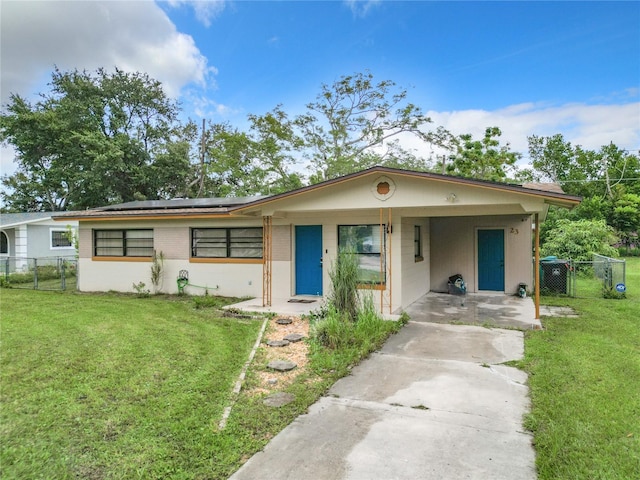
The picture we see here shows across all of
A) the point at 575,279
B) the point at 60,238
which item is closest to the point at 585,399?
the point at 575,279

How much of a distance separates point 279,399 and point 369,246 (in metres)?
5.64

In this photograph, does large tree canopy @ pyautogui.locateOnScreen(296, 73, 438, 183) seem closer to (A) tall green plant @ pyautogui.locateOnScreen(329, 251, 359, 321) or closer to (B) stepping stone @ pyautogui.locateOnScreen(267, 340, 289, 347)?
(A) tall green plant @ pyautogui.locateOnScreen(329, 251, 359, 321)

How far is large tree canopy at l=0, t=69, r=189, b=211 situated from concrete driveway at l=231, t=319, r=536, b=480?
26.6 m

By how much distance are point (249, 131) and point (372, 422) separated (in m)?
22.6

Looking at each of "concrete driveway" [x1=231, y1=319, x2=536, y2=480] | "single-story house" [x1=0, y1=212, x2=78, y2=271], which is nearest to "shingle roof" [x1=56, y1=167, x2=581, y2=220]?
"concrete driveway" [x1=231, y1=319, x2=536, y2=480]

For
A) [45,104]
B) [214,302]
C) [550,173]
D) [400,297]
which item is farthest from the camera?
[550,173]

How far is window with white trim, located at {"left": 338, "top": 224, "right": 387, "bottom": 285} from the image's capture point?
9047 mm

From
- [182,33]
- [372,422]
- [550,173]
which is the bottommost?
[372,422]

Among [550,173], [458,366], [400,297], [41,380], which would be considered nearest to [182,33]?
[400,297]

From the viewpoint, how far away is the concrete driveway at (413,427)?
286 centimetres

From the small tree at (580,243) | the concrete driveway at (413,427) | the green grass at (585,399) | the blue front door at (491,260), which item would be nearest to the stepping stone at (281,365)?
the concrete driveway at (413,427)

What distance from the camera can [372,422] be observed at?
363cm

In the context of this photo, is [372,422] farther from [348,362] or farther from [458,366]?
[458,366]

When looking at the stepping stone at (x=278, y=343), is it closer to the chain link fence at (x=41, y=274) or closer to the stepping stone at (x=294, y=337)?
the stepping stone at (x=294, y=337)
